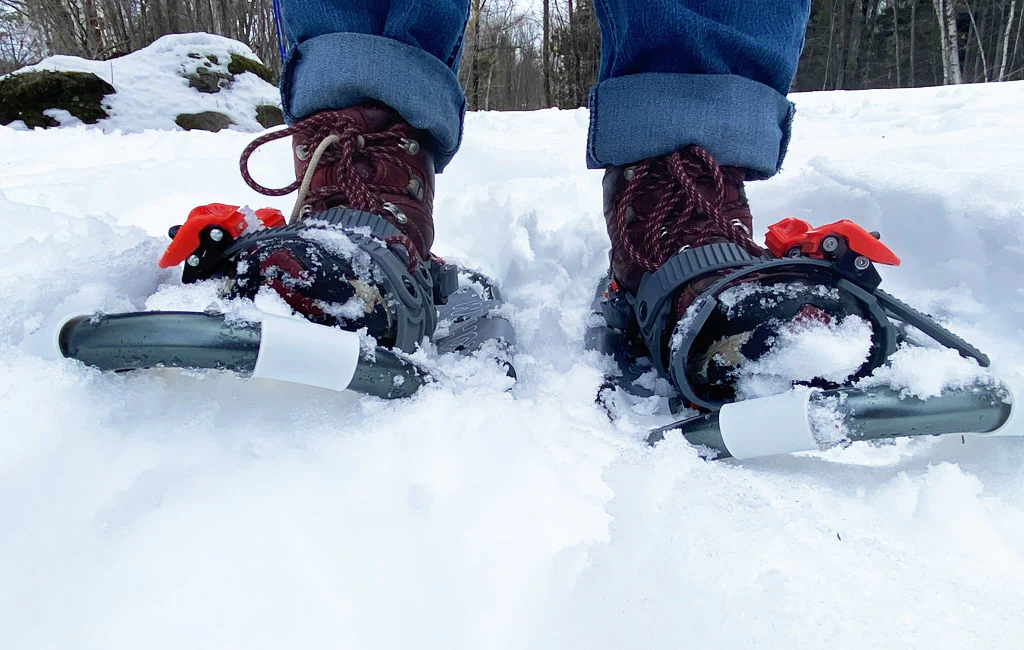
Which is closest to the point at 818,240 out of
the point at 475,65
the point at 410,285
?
the point at 410,285

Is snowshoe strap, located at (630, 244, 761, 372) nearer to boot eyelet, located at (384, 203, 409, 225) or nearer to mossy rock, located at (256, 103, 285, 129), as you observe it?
boot eyelet, located at (384, 203, 409, 225)

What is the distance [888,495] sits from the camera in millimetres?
388

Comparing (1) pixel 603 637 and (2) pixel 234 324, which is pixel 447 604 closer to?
(1) pixel 603 637

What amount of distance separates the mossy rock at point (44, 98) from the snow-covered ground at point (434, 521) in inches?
167

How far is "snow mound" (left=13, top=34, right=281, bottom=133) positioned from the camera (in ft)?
13.1

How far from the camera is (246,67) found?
476 centimetres

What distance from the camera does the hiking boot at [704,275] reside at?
0.48m

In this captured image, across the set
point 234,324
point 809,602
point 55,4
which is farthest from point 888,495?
point 55,4

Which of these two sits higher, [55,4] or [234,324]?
[55,4]

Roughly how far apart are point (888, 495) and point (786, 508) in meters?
0.08

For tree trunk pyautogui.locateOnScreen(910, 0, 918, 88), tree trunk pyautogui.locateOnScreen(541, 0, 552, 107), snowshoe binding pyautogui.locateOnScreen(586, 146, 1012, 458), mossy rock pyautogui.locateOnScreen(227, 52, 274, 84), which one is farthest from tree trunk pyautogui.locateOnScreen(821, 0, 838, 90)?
snowshoe binding pyautogui.locateOnScreen(586, 146, 1012, 458)

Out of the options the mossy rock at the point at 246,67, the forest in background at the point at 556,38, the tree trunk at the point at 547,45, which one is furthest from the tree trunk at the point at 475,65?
the mossy rock at the point at 246,67

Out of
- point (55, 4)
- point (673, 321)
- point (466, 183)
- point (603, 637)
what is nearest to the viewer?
point (603, 637)

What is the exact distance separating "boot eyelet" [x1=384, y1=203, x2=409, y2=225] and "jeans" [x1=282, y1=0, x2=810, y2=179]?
123 mm
